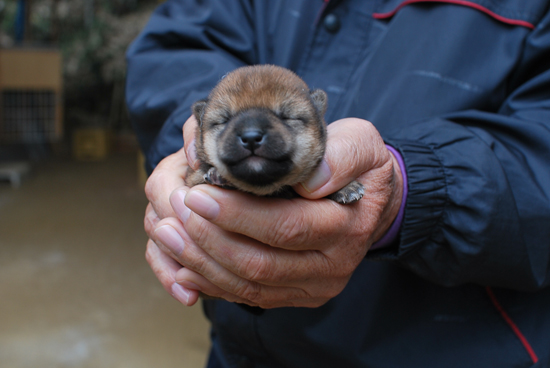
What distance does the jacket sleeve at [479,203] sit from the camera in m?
1.63

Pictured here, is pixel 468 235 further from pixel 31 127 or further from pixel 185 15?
pixel 31 127

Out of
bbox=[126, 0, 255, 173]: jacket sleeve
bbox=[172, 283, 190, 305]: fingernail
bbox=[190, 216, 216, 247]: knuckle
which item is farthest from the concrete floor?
bbox=[190, 216, 216, 247]: knuckle

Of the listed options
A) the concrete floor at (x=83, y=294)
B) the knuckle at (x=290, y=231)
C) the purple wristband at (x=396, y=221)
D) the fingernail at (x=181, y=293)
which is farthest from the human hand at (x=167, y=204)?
the concrete floor at (x=83, y=294)

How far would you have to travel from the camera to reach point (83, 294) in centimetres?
525

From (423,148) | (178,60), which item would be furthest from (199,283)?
(178,60)

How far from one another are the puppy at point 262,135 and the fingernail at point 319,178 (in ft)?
0.07

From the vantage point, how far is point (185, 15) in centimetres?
247

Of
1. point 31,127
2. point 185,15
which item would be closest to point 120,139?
point 31,127

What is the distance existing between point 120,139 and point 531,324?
11.5 metres

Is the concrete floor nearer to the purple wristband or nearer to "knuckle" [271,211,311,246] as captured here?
the purple wristband

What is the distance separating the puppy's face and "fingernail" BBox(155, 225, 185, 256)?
0.29 metres

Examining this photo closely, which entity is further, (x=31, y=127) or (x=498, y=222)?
(x=31, y=127)

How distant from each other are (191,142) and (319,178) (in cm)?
60

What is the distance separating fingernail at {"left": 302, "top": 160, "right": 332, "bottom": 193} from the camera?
1533mm
